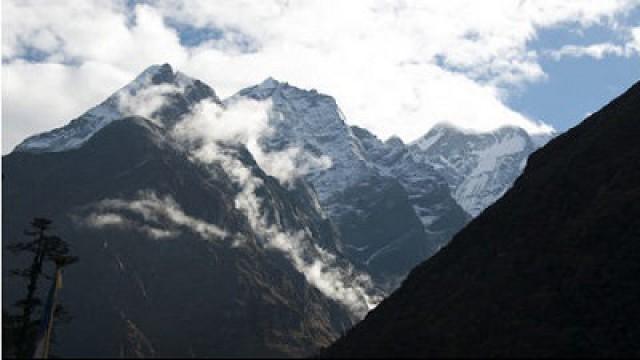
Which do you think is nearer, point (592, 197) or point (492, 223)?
point (592, 197)

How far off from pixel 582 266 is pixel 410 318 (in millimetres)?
18639

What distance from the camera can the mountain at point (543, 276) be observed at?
94.8 metres

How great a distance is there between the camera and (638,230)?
113312mm

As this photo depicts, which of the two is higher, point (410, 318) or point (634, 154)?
point (634, 154)

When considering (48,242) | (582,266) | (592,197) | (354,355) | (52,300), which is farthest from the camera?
(592,197)

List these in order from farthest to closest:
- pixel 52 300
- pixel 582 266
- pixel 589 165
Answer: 1. pixel 589 165
2. pixel 582 266
3. pixel 52 300

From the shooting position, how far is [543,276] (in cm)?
11106

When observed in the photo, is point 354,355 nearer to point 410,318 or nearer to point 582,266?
point 410,318

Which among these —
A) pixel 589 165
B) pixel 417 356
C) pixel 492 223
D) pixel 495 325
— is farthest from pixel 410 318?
pixel 589 165

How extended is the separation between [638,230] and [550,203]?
1828 centimetres

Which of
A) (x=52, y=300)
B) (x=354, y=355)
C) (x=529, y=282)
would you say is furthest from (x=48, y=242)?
(x=529, y=282)

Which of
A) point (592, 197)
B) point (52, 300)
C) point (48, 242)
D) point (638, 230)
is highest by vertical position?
point (592, 197)

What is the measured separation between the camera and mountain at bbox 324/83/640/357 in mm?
94750

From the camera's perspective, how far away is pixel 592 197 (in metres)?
126
